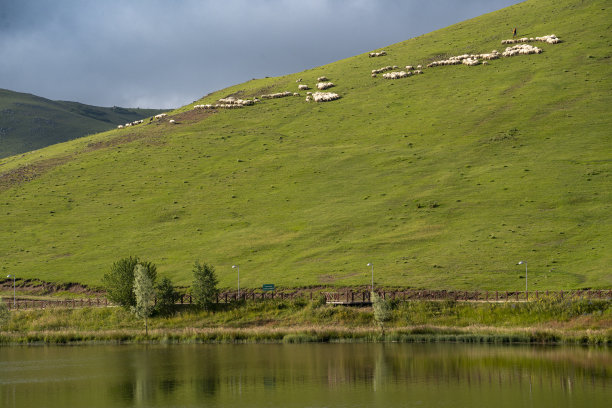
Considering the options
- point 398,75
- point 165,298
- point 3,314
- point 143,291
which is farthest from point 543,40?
point 3,314

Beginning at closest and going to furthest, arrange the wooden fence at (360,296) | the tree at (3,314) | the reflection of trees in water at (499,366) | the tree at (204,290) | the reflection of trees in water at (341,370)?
the reflection of trees in water at (341,370)
the reflection of trees in water at (499,366)
the wooden fence at (360,296)
the tree at (3,314)
the tree at (204,290)

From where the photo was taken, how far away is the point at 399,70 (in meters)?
197

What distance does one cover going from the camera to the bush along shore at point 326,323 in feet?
243

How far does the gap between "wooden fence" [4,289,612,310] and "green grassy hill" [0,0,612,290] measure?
9.93ft

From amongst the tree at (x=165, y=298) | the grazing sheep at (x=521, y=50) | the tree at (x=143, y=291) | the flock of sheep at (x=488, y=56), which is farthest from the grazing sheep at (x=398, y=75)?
the tree at (x=143, y=291)

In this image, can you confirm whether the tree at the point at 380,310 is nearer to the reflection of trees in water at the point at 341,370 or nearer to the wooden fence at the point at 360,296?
the wooden fence at the point at 360,296

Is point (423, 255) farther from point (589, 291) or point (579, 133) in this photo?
point (579, 133)

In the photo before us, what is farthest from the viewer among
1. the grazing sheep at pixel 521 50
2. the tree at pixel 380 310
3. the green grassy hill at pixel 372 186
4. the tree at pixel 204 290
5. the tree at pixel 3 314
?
the grazing sheep at pixel 521 50

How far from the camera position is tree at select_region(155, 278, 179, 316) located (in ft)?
302

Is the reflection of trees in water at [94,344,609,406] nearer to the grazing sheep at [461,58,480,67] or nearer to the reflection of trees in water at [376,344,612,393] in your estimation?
the reflection of trees in water at [376,344,612,393]

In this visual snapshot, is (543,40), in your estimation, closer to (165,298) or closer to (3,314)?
(165,298)

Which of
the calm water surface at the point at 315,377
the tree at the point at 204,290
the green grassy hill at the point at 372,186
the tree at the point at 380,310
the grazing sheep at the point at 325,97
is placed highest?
the grazing sheep at the point at 325,97

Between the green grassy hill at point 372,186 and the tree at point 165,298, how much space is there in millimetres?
14173

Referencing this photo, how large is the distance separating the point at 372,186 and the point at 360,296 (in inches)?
1806
